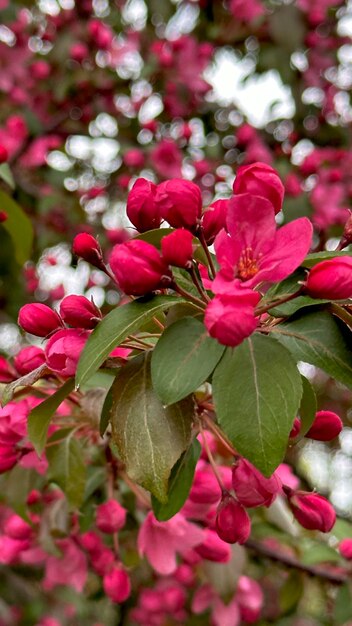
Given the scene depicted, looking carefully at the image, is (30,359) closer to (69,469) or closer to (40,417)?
(40,417)

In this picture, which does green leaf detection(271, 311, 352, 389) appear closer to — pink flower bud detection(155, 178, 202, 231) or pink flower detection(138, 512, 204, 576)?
pink flower bud detection(155, 178, 202, 231)

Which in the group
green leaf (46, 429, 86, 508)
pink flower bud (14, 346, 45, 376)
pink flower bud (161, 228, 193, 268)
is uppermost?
pink flower bud (161, 228, 193, 268)

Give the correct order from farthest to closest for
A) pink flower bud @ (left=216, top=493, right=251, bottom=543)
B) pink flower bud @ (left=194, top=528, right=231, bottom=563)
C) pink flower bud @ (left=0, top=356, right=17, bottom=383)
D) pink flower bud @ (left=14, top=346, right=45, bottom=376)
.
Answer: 1. pink flower bud @ (left=194, top=528, right=231, bottom=563)
2. pink flower bud @ (left=0, top=356, right=17, bottom=383)
3. pink flower bud @ (left=14, top=346, right=45, bottom=376)
4. pink flower bud @ (left=216, top=493, right=251, bottom=543)

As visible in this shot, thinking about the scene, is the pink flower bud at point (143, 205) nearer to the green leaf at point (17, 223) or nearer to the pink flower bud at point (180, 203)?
the pink flower bud at point (180, 203)

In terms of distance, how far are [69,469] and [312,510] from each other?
47cm

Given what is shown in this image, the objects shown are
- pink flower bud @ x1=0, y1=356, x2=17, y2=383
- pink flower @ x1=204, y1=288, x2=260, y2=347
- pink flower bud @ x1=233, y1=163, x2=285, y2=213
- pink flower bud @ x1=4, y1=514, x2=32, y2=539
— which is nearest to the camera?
pink flower @ x1=204, y1=288, x2=260, y2=347

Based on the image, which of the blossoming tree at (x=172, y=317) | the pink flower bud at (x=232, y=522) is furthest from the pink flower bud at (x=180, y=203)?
the pink flower bud at (x=232, y=522)

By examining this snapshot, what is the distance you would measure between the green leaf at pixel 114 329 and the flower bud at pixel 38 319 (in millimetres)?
134

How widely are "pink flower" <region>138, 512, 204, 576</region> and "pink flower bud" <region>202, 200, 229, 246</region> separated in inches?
22.9

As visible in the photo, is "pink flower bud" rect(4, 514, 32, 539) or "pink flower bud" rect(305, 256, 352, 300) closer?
"pink flower bud" rect(305, 256, 352, 300)

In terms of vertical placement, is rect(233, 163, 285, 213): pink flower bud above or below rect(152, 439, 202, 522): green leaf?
above

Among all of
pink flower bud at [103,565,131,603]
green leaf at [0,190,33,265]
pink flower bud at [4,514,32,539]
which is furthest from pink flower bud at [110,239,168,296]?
green leaf at [0,190,33,265]

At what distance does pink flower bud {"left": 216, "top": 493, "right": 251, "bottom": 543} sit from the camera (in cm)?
90

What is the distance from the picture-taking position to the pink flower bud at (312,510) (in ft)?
3.12
